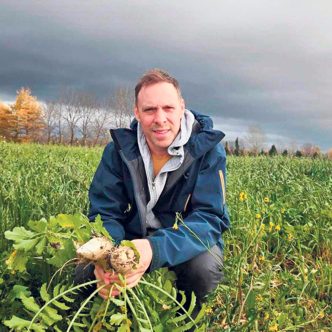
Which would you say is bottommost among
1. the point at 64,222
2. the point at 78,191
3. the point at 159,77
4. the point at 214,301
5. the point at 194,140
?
→ the point at 214,301

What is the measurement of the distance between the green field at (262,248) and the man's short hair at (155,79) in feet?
2.80

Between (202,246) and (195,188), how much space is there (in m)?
0.30

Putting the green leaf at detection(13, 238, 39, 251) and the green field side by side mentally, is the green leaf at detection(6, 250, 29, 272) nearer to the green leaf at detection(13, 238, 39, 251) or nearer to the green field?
the green leaf at detection(13, 238, 39, 251)

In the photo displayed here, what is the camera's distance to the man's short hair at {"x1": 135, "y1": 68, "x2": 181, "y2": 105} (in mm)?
2695

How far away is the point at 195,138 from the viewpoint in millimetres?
2709

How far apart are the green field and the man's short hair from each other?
85cm

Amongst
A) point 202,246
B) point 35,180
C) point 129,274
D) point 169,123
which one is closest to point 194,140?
point 169,123

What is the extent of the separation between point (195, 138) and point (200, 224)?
454 millimetres

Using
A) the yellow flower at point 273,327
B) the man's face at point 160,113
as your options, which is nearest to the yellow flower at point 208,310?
the yellow flower at point 273,327

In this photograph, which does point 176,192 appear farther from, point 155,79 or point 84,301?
point 84,301

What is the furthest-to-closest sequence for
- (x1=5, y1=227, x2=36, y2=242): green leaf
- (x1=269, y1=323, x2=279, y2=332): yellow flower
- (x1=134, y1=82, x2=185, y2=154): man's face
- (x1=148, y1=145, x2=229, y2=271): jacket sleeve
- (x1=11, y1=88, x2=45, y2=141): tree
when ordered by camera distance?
(x1=11, y1=88, x2=45, y2=141): tree → (x1=134, y1=82, x2=185, y2=154): man's face → (x1=269, y1=323, x2=279, y2=332): yellow flower → (x1=148, y1=145, x2=229, y2=271): jacket sleeve → (x1=5, y1=227, x2=36, y2=242): green leaf

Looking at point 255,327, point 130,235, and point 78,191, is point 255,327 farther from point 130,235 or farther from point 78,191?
point 78,191

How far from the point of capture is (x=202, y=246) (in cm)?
251

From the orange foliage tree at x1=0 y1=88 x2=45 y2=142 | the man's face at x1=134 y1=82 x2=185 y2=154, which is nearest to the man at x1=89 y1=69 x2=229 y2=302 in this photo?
the man's face at x1=134 y1=82 x2=185 y2=154
